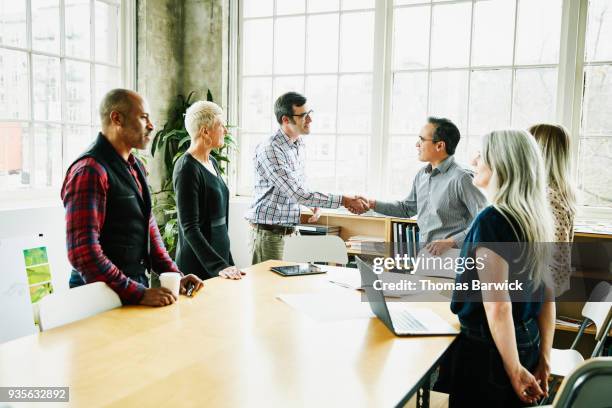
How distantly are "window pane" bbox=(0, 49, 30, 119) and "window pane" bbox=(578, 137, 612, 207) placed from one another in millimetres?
4229

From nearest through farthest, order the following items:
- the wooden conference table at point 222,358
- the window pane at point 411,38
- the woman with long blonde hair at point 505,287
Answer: the wooden conference table at point 222,358, the woman with long blonde hair at point 505,287, the window pane at point 411,38

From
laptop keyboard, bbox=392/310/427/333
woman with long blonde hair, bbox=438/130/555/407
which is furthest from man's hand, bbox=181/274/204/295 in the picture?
woman with long blonde hair, bbox=438/130/555/407

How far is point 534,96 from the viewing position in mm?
4273

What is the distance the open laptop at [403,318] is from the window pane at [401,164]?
257cm

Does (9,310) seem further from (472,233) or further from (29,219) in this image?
(472,233)

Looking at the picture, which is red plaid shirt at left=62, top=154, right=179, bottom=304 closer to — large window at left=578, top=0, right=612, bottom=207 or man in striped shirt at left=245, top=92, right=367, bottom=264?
man in striped shirt at left=245, top=92, right=367, bottom=264

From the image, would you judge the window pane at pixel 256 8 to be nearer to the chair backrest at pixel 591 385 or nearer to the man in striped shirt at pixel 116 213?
the man in striped shirt at pixel 116 213

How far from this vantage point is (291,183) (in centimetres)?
343

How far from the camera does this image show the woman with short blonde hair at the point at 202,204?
269 cm

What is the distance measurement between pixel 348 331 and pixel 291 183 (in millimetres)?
1639

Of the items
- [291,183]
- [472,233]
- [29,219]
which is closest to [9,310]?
[29,219]

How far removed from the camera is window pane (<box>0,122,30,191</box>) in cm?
376

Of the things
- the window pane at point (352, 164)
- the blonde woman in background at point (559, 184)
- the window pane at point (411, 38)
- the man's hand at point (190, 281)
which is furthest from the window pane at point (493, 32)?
the man's hand at point (190, 281)

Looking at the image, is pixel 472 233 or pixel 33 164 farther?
pixel 33 164
